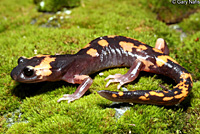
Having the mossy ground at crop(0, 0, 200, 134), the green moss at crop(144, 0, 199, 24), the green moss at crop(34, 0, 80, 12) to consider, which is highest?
the green moss at crop(34, 0, 80, 12)

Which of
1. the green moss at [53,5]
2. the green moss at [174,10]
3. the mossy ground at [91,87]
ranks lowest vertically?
the mossy ground at [91,87]

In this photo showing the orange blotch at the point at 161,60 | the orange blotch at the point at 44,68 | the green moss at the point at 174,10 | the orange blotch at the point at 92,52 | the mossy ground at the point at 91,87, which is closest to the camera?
the mossy ground at the point at 91,87

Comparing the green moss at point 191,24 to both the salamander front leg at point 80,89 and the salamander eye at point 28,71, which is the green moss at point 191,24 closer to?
the salamander front leg at point 80,89

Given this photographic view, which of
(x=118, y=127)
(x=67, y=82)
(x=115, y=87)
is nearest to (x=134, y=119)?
(x=118, y=127)

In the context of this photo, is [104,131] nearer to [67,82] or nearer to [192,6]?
[67,82]

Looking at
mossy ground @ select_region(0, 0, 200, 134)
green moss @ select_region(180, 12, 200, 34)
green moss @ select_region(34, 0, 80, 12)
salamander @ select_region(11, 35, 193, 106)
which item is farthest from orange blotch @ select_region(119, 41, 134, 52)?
green moss @ select_region(34, 0, 80, 12)

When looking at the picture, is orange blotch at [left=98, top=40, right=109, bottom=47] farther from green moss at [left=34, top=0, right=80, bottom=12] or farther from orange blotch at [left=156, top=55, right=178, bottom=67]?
green moss at [left=34, top=0, right=80, bottom=12]

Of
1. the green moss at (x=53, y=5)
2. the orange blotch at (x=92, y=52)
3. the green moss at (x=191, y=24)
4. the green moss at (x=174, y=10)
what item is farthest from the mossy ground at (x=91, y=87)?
the orange blotch at (x=92, y=52)

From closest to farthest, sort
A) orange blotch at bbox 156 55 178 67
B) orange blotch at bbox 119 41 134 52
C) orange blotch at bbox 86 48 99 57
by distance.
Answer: orange blotch at bbox 156 55 178 67 → orange blotch at bbox 86 48 99 57 → orange blotch at bbox 119 41 134 52
